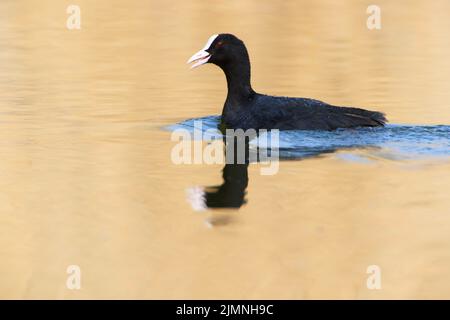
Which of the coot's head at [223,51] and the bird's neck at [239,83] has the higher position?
the coot's head at [223,51]

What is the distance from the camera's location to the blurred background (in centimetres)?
610

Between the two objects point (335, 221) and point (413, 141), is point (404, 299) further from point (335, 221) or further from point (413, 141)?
point (413, 141)

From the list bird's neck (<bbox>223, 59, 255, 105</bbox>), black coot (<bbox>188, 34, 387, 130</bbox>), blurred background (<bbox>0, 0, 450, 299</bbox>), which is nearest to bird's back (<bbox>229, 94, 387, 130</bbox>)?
black coot (<bbox>188, 34, 387, 130</bbox>)

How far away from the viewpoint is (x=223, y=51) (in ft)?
37.8

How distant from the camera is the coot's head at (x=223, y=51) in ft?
37.5

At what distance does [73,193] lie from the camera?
7977 millimetres

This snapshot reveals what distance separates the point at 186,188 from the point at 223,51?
11.8 ft

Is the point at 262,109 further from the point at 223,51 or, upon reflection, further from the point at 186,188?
the point at 186,188

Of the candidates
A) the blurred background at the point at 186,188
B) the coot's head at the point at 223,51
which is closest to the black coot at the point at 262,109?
the coot's head at the point at 223,51

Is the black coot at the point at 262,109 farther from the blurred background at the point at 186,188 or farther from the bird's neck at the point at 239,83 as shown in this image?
the blurred background at the point at 186,188

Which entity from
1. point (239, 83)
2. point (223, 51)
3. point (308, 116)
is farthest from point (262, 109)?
point (223, 51)

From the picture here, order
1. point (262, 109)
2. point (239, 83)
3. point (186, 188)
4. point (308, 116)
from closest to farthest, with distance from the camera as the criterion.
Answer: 1. point (186, 188)
2. point (308, 116)
3. point (262, 109)
4. point (239, 83)

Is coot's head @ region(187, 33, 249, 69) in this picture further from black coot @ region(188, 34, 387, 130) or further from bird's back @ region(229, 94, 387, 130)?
bird's back @ region(229, 94, 387, 130)

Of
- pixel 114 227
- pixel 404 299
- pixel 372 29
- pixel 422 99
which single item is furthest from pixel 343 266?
pixel 372 29
